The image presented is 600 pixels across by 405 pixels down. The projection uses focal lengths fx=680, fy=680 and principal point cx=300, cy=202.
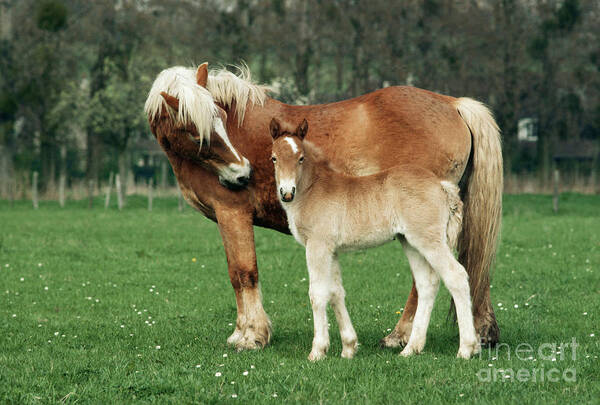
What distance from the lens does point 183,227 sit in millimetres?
19406

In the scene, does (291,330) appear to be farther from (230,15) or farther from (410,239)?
(230,15)

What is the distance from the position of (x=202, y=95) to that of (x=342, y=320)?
263 centimetres

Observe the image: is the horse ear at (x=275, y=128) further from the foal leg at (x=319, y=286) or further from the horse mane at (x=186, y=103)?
the foal leg at (x=319, y=286)

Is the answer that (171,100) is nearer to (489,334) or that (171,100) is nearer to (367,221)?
(367,221)

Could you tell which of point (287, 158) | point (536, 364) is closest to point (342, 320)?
point (287, 158)

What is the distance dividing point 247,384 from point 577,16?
37089mm

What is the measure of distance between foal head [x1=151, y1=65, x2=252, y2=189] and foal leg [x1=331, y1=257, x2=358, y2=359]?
1340 millimetres

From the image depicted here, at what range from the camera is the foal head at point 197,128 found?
6781 mm

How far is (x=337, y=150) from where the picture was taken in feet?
22.7

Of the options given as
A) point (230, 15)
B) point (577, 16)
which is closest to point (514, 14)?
point (577, 16)

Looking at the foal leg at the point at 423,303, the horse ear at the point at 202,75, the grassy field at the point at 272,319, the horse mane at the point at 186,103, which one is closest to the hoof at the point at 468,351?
the grassy field at the point at 272,319

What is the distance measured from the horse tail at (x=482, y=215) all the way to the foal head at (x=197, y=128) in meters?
2.29

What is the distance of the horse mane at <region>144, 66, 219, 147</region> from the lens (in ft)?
22.2

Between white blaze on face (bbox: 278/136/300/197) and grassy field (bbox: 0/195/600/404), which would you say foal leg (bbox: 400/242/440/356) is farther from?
white blaze on face (bbox: 278/136/300/197)
